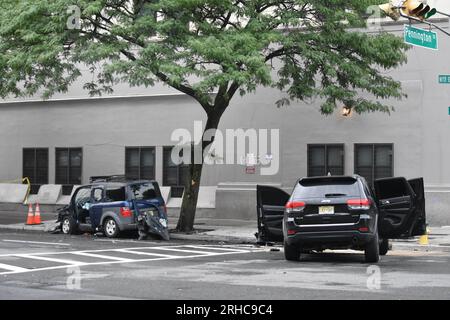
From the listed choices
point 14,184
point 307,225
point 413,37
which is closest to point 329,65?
point 413,37

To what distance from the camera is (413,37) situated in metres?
18.7

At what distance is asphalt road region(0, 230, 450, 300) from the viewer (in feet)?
35.4

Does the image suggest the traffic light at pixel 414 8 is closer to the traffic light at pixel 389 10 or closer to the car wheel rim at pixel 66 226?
the traffic light at pixel 389 10

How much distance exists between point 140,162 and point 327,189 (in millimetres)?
16444

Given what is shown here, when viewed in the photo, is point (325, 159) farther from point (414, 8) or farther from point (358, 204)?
point (358, 204)

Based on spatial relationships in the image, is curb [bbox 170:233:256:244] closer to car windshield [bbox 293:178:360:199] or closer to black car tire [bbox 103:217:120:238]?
black car tire [bbox 103:217:120:238]

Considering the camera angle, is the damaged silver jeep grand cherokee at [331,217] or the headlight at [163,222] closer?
the damaged silver jeep grand cherokee at [331,217]

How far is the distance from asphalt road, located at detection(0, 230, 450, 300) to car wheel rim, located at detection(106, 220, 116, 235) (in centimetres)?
274

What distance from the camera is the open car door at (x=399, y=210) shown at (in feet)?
54.2

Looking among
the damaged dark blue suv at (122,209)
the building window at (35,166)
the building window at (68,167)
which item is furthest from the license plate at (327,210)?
the building window at (35,166)

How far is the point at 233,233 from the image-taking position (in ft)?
75.5

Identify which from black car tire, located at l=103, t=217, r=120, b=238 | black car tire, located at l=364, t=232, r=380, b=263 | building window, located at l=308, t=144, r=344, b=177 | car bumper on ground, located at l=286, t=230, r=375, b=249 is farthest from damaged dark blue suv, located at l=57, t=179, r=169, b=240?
black car tire, located at l=364, t=232, r=380, b=263

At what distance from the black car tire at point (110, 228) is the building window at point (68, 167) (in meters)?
10.1
